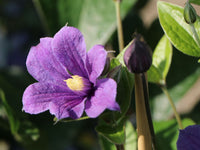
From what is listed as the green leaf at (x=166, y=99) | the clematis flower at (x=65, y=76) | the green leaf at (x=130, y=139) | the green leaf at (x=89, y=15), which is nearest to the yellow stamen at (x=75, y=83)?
the clematis flower at (x=65, y=76)

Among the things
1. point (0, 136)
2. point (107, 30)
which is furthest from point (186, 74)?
point (0, 136)

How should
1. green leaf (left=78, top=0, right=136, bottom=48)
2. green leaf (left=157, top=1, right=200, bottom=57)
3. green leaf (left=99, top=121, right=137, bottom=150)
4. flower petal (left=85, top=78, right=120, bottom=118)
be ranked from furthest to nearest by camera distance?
1. green leaf (left=78, top=0, right=136, bottom=48)
2. green leaf (left=99, top=121, right=137, bottom=150)
3. green leaf (left=157, top=1, right=200, bottom=57)
4. flower petal (left=85, top=78, right=120, bottom=118)

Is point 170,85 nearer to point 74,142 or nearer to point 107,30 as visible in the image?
point 107,30

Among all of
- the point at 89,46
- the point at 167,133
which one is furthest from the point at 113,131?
the point at 89,46

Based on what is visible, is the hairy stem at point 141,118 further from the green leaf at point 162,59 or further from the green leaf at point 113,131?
the green leaf at point 162,59

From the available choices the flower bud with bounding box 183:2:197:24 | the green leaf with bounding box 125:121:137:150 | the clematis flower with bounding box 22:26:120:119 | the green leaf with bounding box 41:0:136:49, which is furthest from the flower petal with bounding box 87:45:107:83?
the green leaf with bounding box 41:0:136:49

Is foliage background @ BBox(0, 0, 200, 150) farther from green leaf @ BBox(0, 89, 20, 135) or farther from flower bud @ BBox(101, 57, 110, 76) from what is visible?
flower bud @ BBox(101, 57, 110, 76)
